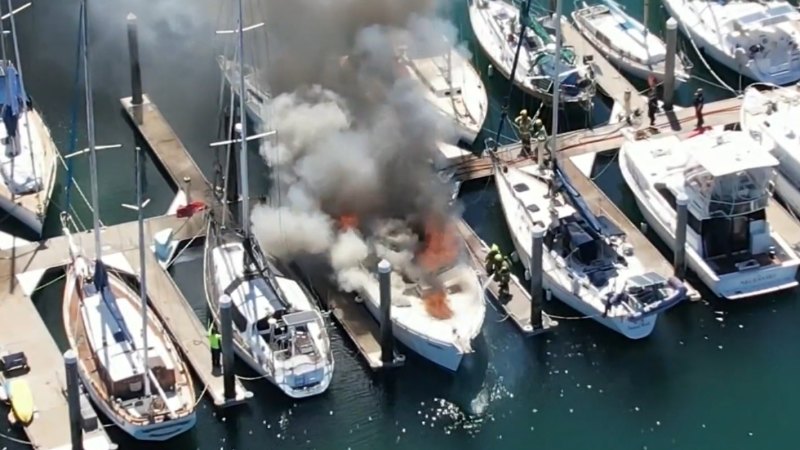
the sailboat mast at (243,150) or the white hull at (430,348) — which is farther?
the sailboat mast at (243,150)

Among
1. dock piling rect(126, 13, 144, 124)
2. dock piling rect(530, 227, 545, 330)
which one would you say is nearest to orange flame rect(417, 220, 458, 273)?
dock piling rect(530, 227, 545, 330)

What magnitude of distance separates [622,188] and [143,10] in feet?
74.0

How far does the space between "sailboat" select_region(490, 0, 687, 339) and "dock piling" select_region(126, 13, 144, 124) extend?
15404 millimetres

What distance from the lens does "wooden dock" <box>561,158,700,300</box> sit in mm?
58438

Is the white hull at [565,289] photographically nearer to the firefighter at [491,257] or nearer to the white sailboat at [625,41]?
the firefighter at [491,257]

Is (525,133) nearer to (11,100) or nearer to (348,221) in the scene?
(348,221)

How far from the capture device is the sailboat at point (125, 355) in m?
50.3

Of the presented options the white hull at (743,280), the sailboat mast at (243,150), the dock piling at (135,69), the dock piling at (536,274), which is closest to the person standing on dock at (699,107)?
the white hull at (743,280)

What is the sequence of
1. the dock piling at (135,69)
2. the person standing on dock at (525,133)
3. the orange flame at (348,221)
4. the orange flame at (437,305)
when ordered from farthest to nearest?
1. the dock piling at (135,69)
2. the person standing on dock at (525,133)
3. the orange flame at (348,221)
4. the orange flame at (437,305)

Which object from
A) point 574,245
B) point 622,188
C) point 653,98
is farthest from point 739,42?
point 574,245

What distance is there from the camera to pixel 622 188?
63.7m

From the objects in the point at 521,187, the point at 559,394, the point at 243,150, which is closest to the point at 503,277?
the point at 559,394

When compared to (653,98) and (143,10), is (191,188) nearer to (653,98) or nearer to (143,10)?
(143,10)

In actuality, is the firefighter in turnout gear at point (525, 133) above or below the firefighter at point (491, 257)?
above
